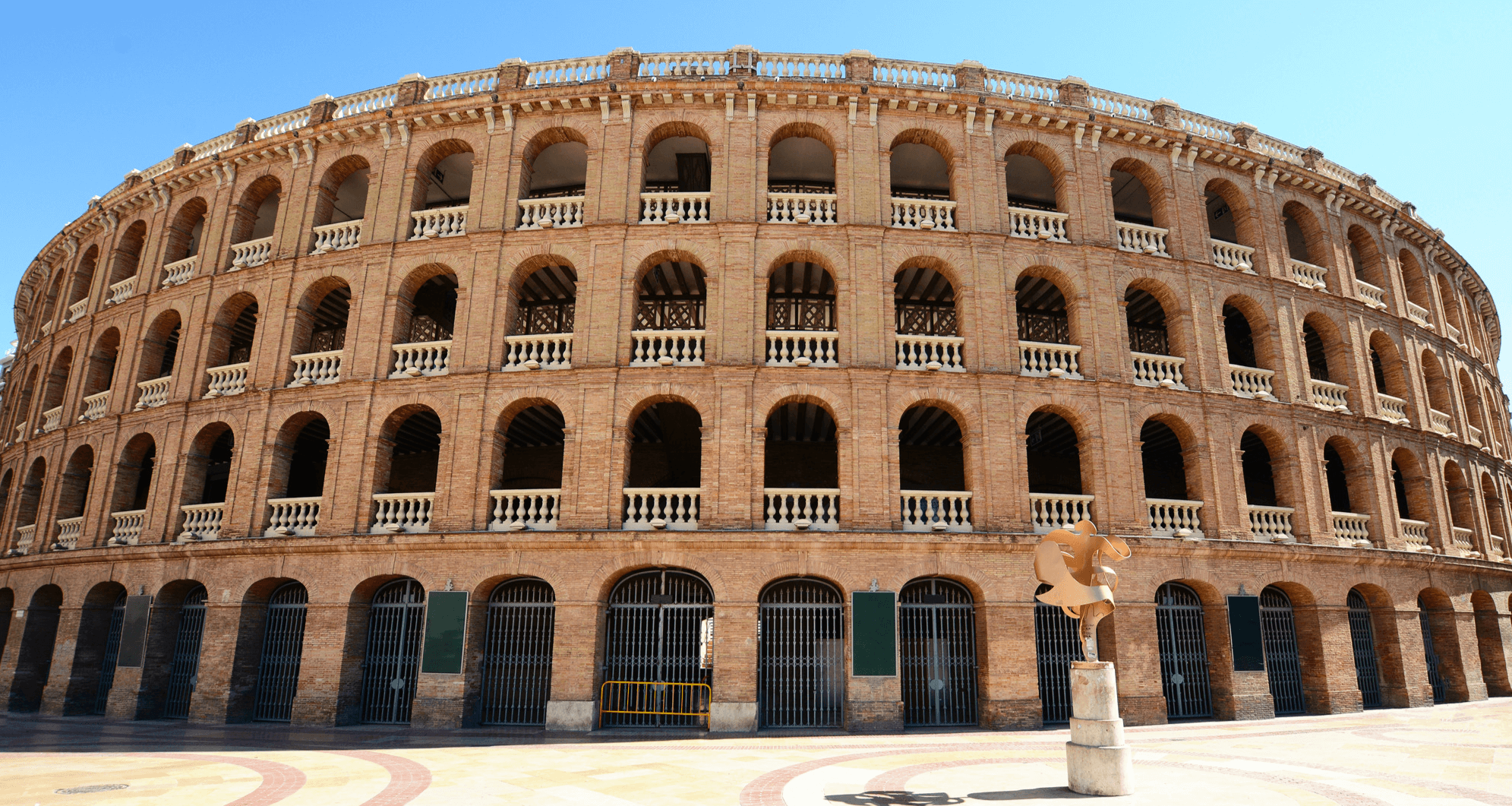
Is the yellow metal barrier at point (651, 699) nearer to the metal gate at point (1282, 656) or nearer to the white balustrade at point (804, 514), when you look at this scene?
the white balustrade at point (804, 514)

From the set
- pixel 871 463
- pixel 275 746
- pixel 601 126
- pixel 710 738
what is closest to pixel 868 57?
pixel 601 126

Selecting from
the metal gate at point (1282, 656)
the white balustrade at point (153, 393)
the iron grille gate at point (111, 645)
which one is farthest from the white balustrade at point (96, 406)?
the metal gate at point (1282, 656)

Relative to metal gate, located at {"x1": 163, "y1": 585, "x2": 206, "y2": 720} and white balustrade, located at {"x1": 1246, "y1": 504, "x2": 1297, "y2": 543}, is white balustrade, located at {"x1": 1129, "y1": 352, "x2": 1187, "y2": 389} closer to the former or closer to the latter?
white balustrade, located at {"x1": 1246, "y1": 504, "x2": 1297, "y2": 543}

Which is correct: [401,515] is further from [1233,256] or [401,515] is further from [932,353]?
[1233,256]

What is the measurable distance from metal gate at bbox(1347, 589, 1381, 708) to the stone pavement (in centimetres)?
296

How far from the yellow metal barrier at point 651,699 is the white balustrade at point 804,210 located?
1064 centimetres

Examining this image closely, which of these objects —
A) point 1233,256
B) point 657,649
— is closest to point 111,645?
point 657,649

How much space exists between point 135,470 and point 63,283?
1032cm

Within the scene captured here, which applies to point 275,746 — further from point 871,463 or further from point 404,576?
point 871,463

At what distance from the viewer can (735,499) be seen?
1652cm

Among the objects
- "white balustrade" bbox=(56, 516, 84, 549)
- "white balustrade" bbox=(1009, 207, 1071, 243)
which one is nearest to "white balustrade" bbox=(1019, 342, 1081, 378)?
"white balustrade" bbox=(1009, 207, 1071, 243)

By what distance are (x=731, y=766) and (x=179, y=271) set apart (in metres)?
21.8

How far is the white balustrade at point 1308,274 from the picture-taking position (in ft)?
68.9

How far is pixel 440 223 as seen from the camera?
65.1 feet
